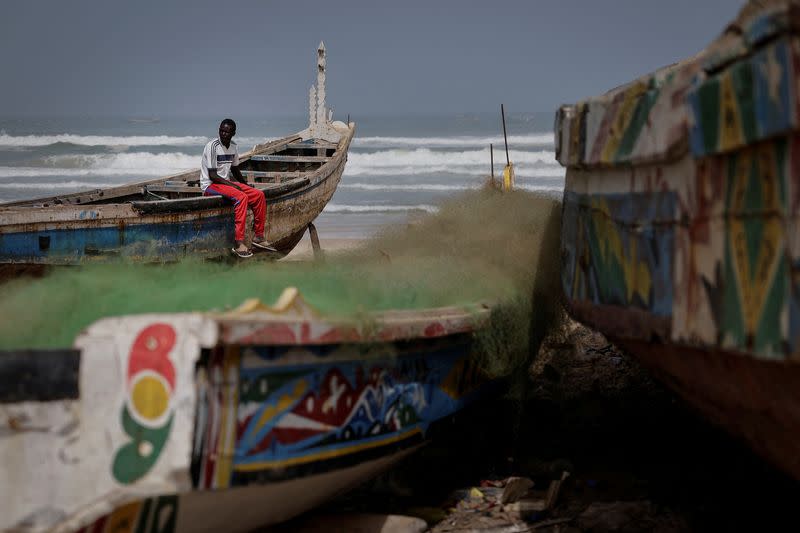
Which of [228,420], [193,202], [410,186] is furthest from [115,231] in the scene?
[410,186]

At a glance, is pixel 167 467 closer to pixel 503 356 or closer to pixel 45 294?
pixel 45 294

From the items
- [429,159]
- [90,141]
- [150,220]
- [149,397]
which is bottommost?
[149,397]

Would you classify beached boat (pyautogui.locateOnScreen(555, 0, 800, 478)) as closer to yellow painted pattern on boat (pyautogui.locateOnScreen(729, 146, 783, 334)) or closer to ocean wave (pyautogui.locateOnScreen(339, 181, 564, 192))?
yellow painted pattern on boat (pyautogui.locateOnScreen(729, 146, 783, 334))

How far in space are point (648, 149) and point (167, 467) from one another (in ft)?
7.33

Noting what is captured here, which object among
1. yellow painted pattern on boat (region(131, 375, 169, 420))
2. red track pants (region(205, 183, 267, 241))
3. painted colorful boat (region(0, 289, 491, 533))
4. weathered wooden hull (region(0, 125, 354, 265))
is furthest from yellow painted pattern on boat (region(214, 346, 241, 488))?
red track pants (region(205, 183, 267, 241))

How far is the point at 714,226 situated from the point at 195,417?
2026 mm

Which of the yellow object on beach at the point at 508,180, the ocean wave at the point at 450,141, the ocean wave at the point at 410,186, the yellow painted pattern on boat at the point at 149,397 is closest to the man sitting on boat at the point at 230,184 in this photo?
the yellow object on beach at the point at 508,180

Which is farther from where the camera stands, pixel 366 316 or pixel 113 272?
pixel 113 272

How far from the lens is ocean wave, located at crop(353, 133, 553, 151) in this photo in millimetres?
49062

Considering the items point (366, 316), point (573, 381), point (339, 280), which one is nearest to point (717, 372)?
point (366, 316)

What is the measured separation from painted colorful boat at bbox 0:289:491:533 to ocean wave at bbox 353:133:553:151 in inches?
1715

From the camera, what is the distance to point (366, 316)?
3.92 meters

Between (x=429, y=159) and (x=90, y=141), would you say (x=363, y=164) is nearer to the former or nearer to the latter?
(x=429, y=159)

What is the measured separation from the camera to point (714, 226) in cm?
294
